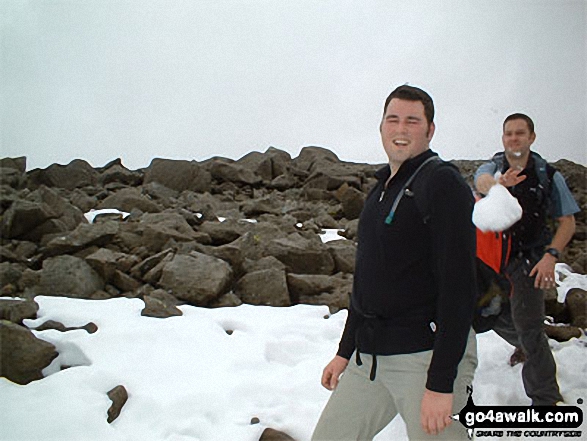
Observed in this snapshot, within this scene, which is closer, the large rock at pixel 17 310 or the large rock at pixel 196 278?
the large rock at pixel 17 310

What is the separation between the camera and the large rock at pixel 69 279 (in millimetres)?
A: 5781

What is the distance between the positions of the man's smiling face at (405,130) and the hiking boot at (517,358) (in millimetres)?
2774

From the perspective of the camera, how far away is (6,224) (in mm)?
8227

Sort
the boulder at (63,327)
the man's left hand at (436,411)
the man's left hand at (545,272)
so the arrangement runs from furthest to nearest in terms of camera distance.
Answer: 1. the boulder at (63,327)
2. the man's left hand at (545,272)
3. the man's left hand at (436,411)

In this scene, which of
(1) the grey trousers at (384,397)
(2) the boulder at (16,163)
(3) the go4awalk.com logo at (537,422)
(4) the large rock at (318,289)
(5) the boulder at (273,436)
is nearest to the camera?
(1) the grey trousers at (384,397)

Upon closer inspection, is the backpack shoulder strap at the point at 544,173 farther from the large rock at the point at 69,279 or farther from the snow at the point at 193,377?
the large rock at the point at 69,279

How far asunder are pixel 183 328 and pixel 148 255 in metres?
2.85

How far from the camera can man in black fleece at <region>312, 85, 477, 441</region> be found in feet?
5.98

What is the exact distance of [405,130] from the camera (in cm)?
211

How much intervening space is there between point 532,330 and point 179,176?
44.5ft

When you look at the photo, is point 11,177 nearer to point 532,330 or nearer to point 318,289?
point 318,289

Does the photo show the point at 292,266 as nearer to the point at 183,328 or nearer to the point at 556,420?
the point at 183,328

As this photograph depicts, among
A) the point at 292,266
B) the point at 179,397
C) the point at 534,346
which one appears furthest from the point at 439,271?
the point at 292,266

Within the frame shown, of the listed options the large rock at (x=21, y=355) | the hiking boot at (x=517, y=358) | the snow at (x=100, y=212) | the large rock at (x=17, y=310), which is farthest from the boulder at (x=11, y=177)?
the hiking boot at (x=517, y=358)
